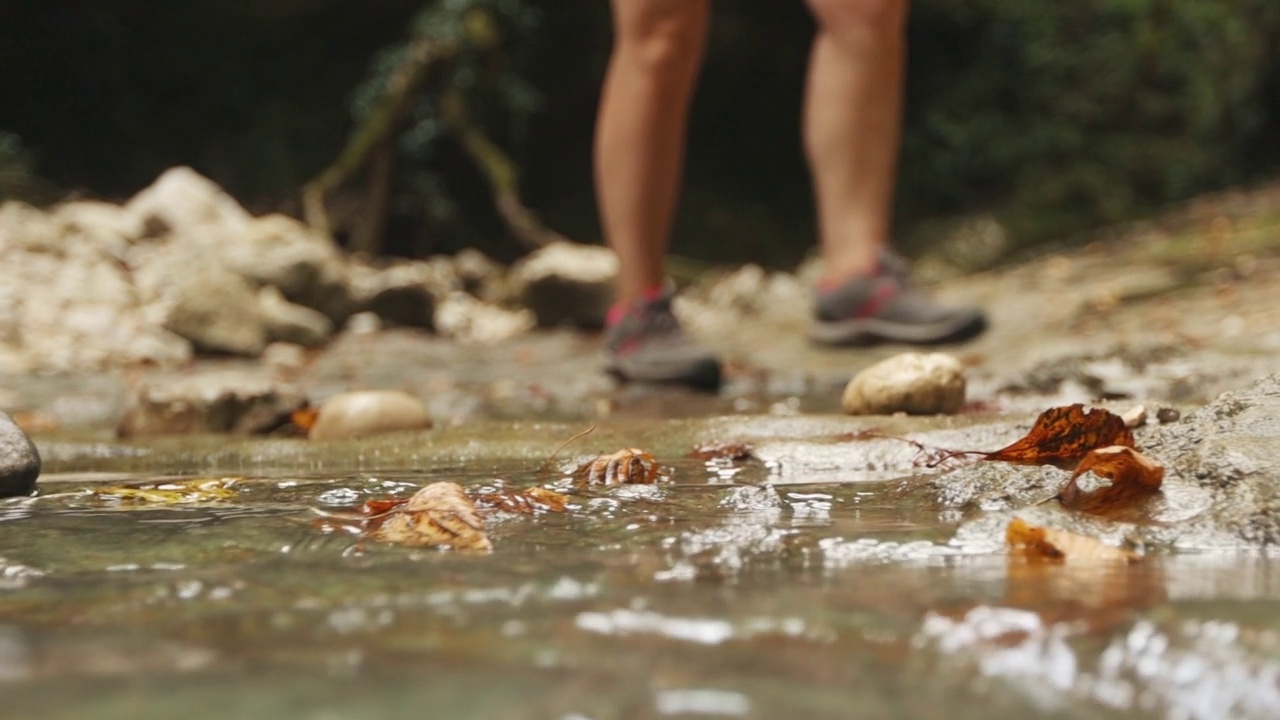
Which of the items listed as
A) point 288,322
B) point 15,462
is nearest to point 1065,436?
point 15,462

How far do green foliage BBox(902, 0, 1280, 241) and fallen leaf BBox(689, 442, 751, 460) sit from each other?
695 cm

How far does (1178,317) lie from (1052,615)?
113 inches

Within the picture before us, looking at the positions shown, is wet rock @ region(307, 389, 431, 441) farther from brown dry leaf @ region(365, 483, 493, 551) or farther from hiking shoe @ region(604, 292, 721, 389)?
brown dry leaf @ region(365, 483, 493, 551)

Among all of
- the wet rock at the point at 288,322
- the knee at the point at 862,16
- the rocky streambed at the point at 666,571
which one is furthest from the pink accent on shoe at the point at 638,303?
the wet rock at the point at 288,322

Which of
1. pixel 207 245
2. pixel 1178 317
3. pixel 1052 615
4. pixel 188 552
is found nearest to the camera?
pixel 1052 615

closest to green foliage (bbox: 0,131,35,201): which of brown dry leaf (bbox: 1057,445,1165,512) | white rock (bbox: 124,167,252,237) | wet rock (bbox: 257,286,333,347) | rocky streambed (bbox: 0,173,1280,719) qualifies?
white rock (bbox: 124,167,252,237)

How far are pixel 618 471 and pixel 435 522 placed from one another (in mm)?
→ 377

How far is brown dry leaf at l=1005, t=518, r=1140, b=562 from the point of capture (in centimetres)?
98

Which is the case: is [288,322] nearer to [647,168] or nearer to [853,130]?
[647,168]

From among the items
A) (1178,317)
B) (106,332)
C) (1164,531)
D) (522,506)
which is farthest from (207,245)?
(1164,531)

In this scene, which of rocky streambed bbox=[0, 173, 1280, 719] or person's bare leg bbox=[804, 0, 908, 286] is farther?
person's bare leg bbox=[804, 0, 908, 286]

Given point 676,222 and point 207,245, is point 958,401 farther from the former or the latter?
point 676,222

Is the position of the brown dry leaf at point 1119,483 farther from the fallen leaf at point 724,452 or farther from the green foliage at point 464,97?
the green foliage at point 464,97

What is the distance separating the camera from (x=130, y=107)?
10.1m
